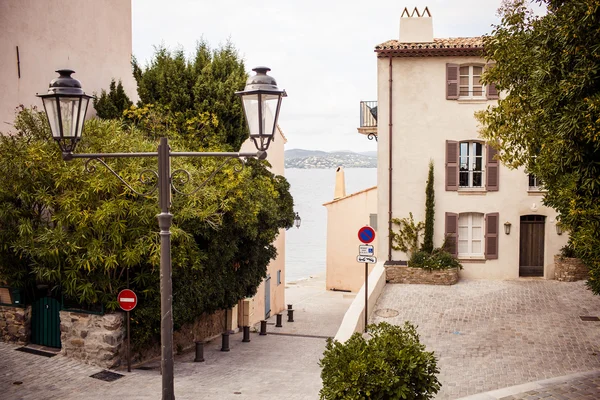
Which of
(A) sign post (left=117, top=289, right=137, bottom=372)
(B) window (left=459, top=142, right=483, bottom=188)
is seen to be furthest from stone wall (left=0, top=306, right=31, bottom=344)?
(B) window (left=459, top=142, right=483, bottom=188)

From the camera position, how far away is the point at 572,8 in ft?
31.8

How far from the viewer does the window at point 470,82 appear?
21.3 meters

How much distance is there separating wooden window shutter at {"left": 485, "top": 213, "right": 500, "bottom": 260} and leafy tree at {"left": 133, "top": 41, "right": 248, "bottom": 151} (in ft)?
31.0

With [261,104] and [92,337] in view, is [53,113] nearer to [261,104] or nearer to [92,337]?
[261,104]

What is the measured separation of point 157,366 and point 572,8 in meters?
12.9

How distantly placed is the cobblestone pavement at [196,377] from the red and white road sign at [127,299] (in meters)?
1.69

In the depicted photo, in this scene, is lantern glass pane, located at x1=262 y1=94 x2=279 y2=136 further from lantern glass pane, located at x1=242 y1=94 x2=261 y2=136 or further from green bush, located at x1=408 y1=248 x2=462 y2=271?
green bush, located at x1=408 y1=248 x2=462 y2=271

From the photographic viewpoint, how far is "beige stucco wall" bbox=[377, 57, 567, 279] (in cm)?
2134

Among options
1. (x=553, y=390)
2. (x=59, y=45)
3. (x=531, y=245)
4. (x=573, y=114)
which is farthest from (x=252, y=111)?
(x=531, y=245)

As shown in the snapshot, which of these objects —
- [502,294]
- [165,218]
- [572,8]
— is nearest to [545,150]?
[572,8]

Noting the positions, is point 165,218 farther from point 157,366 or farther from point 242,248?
point 242,248

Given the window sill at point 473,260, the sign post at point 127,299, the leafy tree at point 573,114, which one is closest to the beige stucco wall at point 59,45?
the sign post at point 127,299

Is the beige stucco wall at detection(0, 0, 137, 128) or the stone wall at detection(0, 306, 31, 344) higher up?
the beige stucco wall at detection(0, 0, 137, 128)

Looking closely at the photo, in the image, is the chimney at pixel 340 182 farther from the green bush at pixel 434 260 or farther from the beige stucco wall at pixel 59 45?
the beige stucco wall at pixel 59 45
